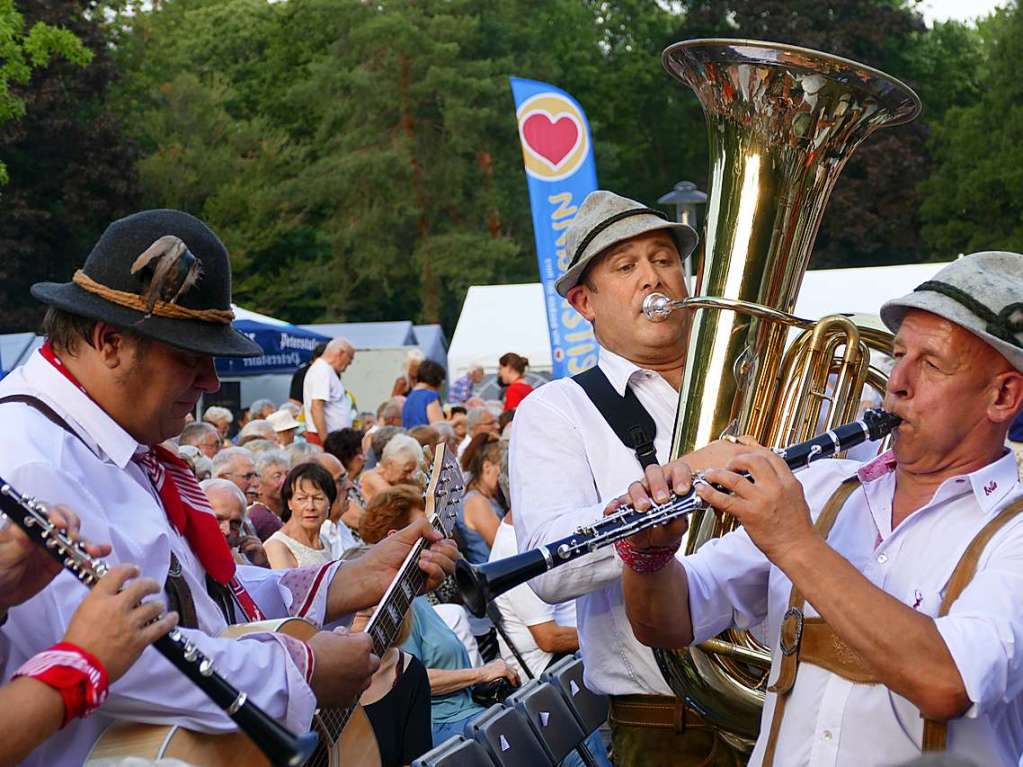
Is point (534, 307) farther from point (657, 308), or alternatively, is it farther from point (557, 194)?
point (657, 308)

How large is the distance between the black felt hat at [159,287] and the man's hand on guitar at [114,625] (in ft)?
1.80

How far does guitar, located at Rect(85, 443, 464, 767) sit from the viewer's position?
2652mm

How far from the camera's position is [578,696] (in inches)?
193

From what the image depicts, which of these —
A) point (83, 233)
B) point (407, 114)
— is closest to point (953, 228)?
point (407, 114)

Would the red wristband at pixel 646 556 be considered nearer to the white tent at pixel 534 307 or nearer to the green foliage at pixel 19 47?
the white tent at pixel 534 307

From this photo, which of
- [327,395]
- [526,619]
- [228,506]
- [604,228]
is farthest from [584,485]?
[327,395]

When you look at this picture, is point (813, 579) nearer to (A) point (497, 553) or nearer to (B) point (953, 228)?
(A) point (497, 553)

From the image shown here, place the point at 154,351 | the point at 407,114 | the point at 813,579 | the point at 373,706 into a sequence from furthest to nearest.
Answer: the point at 407,114 < the point at 373,706 < the point at 154,351 < the point at 813,579

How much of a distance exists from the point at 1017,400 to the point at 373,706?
2551 millimetres

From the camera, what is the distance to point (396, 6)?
4088cm

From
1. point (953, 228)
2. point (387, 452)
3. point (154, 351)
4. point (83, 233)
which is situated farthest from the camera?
point (953, 228)

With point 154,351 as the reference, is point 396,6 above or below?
above

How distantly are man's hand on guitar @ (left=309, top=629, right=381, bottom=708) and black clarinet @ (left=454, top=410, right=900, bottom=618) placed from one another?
0.38 metres

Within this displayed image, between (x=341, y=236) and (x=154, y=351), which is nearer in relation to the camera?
(x=154, y=351)
